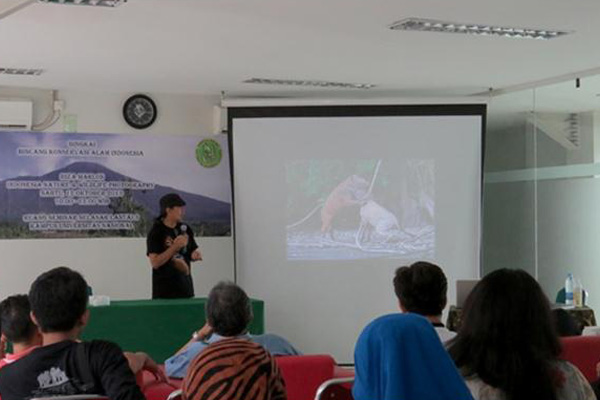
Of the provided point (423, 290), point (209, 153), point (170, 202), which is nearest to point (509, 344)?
point (423, 290)

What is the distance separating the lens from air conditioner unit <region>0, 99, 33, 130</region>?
8.61 m

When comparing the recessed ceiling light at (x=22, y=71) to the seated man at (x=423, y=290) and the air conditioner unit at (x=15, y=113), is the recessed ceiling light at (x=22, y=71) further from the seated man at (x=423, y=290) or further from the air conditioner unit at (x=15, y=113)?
the seated man at (x=423, y=290)

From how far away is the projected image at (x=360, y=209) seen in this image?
898 cm

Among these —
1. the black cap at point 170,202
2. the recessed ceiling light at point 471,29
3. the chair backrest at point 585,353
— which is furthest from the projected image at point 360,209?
the chair backrest at point 585,353

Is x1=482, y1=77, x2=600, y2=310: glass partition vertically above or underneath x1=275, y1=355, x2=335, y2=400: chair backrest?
above

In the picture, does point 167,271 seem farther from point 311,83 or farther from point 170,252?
point 311,83

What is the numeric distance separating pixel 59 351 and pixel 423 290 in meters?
1.72

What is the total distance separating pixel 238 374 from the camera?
2051 mm

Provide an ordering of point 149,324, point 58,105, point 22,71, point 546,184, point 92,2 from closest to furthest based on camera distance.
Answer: point 92,2 → point 149,324 → point 22,71 → point 58,105 → point 546,184

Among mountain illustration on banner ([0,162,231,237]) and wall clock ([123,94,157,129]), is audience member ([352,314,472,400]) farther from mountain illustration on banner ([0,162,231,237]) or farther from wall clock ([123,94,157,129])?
wall clock ([123,94,157,129])

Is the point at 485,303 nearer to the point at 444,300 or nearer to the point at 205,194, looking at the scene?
the point at 444,300

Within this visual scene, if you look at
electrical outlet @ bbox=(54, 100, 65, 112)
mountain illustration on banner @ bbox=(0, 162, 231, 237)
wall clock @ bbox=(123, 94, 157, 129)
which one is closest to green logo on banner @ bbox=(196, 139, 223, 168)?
mountain illustration on banner @ bbox=(0, 162, 231, 237)

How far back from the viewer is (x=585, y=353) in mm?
4578

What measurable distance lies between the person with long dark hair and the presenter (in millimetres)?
5662
